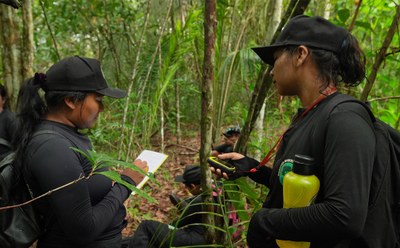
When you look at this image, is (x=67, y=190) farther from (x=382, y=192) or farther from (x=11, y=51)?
(x=11, y=51)

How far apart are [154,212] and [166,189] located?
0.65 meters

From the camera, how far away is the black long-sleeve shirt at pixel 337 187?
0.97 m

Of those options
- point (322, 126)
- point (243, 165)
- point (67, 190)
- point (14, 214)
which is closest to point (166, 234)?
point (243, 165)

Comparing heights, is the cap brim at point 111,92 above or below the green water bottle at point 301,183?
above

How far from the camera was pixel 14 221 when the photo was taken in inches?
57.1

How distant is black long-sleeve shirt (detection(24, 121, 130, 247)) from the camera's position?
4.35ft

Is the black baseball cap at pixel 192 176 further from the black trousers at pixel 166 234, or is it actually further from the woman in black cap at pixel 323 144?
the woman in black cap at pixel 323 144

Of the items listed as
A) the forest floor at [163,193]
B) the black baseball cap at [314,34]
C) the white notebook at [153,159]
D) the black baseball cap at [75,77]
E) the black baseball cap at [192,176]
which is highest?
the black baseball cap at [314,34]

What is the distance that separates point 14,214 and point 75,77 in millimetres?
673

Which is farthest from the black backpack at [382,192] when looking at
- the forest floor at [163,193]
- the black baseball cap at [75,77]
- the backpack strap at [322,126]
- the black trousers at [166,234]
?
the forest floor at [163,193]

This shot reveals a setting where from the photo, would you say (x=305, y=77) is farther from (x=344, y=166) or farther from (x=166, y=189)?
(x=166, y=189)

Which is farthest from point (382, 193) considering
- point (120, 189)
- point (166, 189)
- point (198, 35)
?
point (166, 189)

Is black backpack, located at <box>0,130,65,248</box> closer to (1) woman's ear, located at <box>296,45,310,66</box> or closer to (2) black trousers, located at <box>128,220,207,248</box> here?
(1) woman's ear, located at <box>296,45,310,66</box>

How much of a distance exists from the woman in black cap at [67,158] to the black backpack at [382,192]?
38.6 inches
